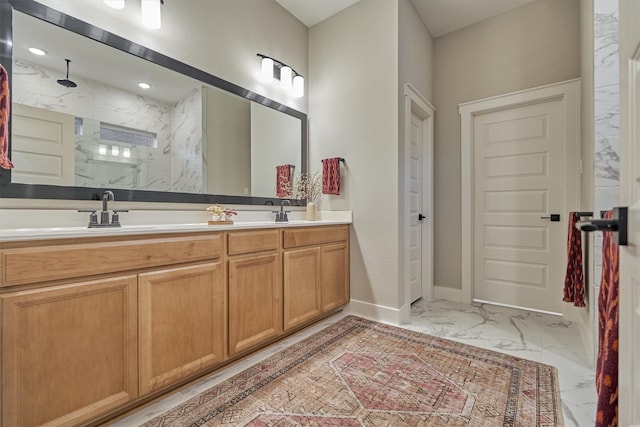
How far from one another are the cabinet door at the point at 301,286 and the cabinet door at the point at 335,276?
82 millimetres

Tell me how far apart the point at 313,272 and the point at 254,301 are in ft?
2.04

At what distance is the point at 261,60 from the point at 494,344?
9.59 feet

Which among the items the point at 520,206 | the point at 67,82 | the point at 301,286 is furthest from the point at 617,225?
the point at 520,206

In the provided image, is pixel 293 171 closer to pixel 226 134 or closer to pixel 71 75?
pixel 226 134

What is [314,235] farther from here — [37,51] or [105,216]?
[37,51]

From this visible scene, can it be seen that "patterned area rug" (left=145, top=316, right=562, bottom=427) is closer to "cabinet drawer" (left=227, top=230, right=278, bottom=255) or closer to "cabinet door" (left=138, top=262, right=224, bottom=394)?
"cabinet door" (left=138, top=262, right=224, bottom=394)

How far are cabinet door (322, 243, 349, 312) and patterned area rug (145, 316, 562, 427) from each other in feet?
1.62

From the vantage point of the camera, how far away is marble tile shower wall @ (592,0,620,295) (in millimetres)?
1734

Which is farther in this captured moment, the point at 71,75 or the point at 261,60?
the point at 261,60

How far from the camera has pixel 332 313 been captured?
283cm

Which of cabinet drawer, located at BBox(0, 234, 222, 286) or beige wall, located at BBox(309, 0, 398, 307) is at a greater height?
beige wall, located at BBox(309, 0, 398, 307)

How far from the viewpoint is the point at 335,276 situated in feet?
8.93

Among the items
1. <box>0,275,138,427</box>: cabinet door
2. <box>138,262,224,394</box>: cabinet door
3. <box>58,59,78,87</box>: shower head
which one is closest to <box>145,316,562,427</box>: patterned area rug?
<box>138,262,224,394</box>: cabinet door

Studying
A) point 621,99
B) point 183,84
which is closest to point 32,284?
point 183,84
